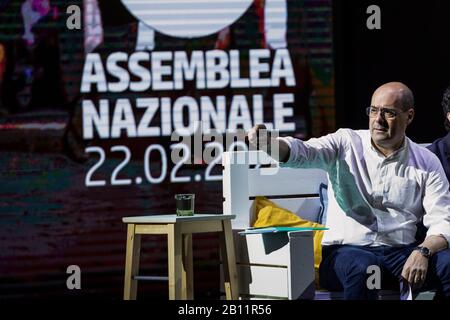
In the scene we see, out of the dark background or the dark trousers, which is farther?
the dark background

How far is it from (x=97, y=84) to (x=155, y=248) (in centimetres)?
121

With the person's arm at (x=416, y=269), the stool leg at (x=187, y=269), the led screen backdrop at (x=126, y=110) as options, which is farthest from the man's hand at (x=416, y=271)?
the led screen backdrop at (x=126, y=110)

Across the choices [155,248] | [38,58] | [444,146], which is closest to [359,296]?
[444,146]

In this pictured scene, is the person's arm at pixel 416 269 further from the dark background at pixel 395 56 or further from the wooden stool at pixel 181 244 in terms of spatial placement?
the dark background at pixel 395 56

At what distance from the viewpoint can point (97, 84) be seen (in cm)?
691

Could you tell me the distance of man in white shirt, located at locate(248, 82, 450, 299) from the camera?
15.9ft

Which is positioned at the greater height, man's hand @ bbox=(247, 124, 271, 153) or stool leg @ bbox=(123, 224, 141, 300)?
man's hand @ bbox=(247, 124, 271, 153)

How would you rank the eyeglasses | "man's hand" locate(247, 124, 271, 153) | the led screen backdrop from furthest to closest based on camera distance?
the led screen backdrop, the eyeglasses, "man's hand" locate(247, 124, 271, 153)

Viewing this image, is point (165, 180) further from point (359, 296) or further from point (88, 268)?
point (359, 296)

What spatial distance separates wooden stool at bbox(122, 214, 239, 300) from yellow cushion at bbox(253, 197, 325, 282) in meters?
0.21

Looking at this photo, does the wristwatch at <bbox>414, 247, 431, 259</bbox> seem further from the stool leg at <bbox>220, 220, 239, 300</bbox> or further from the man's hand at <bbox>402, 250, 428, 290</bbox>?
the stool leg at <bbox>220, 220, 239, 300</bbox>

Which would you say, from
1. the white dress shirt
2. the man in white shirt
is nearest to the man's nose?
the man in white shirt

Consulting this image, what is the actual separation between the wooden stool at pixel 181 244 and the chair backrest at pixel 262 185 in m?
0.15

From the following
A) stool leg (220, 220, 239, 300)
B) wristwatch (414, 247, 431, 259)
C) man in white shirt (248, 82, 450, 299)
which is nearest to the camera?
Result: wristwatch (414, 247, 431, 259)
